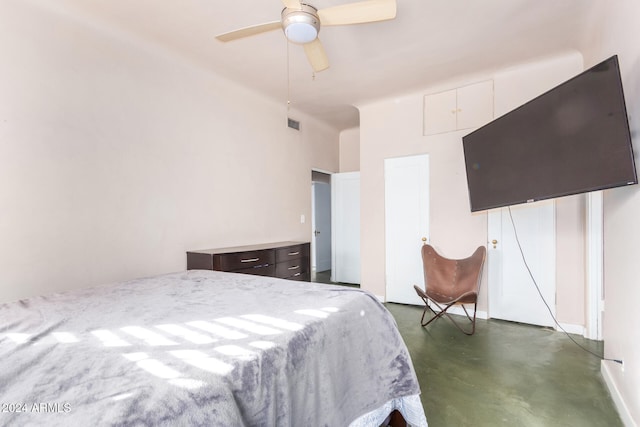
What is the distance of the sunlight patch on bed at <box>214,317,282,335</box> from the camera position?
1.17m

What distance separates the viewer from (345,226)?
5488mm

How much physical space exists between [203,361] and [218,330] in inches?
10.4

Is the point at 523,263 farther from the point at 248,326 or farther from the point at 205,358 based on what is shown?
the point at 205,358

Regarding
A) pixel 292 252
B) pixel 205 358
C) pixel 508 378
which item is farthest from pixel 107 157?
pixel 508 378

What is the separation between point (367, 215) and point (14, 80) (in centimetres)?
389

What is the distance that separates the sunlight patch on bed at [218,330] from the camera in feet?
3.70

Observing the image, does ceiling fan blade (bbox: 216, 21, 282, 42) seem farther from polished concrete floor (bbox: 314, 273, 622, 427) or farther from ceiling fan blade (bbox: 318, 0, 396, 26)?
polished concrete floor (bbox: 314, 273, 622, 427)

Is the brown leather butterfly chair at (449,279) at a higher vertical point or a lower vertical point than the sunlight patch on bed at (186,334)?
lower

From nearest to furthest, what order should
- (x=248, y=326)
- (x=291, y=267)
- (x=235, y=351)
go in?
(x=235, y=351), (x=248, y=326), (x=291, y=267)

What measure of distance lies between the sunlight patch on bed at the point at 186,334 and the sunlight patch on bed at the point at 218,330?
4 cm

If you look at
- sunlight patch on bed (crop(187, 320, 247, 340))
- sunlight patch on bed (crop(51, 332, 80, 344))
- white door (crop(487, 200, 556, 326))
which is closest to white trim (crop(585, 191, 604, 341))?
white door (crop(487, 200, 556, 326))

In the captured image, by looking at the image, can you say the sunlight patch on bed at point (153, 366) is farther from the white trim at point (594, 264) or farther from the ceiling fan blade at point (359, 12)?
the white trim at point (594, 264)

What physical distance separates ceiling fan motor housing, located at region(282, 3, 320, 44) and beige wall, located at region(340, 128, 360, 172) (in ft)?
12.4

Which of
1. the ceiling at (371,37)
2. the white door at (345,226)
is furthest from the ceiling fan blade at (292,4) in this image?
the white door at (345,226)
